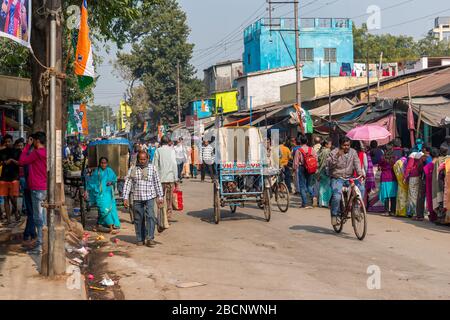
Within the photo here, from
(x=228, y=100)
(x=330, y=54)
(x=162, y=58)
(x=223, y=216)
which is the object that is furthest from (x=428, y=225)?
(x=162, y=58)

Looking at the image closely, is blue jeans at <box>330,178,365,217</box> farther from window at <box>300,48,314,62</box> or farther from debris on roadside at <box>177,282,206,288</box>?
window at <box>300,48,314,62</box>

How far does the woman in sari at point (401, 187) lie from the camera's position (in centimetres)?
1361

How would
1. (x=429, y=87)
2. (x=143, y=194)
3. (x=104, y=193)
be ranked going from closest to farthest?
(x=143, y=194) → (x=104, y=193) → (x=429, y=87)

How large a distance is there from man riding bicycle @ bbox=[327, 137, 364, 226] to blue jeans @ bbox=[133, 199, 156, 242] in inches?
133

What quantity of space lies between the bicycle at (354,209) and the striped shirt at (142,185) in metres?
3.41

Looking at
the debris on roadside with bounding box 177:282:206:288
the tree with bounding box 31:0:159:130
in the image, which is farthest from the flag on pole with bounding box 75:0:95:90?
the debris on roadside with bounding box 177:282:206:288

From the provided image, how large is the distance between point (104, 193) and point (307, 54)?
3965 centimetres

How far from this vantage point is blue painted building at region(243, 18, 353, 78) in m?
49.1

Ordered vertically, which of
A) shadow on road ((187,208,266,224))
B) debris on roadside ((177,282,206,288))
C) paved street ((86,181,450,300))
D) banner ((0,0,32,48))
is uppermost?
banner ((0,0,32,48))

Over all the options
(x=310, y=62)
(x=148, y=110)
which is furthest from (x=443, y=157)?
(x=148, y=110)

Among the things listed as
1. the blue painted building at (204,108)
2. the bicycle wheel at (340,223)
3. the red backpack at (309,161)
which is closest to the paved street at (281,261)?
the bicycle wheel at (340,223)

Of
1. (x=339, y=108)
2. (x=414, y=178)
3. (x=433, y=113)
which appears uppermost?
(x=339, y=108)

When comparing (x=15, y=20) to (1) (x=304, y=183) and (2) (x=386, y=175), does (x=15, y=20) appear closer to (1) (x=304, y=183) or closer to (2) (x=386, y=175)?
(2) (x=386, y=175)

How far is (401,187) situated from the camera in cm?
1367
